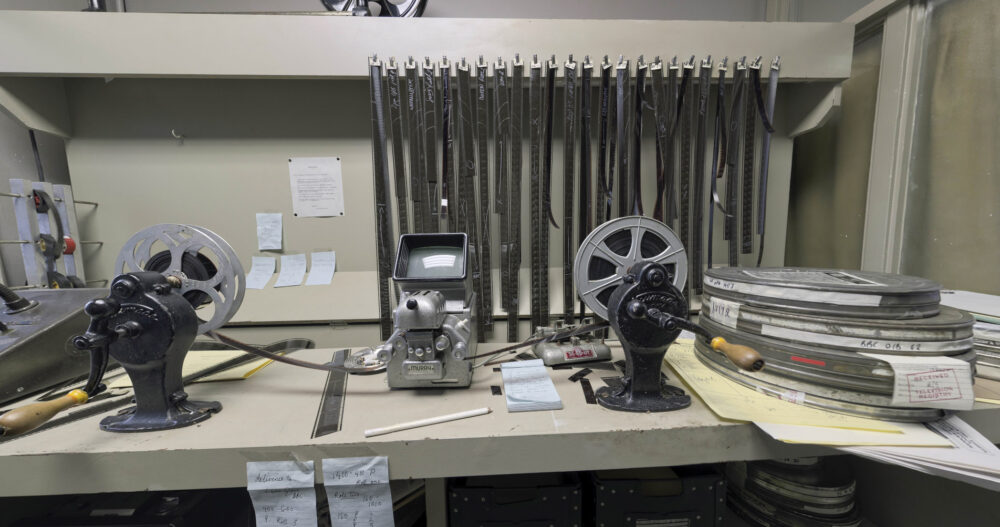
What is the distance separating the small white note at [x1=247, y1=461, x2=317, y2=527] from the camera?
738mm

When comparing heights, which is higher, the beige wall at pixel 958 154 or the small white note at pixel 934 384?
the beige wall at pixel 958 154

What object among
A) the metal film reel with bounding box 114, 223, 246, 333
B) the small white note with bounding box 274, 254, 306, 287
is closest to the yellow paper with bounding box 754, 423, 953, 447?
the metal film reel with bounding box 114, 223, 246, 333

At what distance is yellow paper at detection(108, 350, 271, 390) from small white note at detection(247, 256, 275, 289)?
564 mm

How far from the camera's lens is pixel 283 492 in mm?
757

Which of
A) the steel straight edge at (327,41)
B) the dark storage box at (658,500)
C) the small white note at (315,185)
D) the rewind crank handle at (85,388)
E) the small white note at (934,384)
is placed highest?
the steel straight edge at (327,41)

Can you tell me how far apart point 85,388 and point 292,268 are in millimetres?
1097

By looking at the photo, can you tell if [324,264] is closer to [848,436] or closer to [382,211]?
[382,211]

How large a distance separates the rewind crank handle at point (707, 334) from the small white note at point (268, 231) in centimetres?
171

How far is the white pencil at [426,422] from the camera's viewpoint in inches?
30.7

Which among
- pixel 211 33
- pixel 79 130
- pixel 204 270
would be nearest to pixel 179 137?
pixel 79 130

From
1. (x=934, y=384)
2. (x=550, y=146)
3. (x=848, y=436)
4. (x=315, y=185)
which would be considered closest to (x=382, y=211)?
(x=315, y=185)

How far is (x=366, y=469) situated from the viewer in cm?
75

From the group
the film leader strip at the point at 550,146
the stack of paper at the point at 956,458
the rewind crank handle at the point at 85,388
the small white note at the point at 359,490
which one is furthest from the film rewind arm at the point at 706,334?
the rewind crank handle at the point at 85,388

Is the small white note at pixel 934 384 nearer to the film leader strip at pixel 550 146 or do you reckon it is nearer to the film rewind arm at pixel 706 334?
the film rewind arm at pixel 706 334
